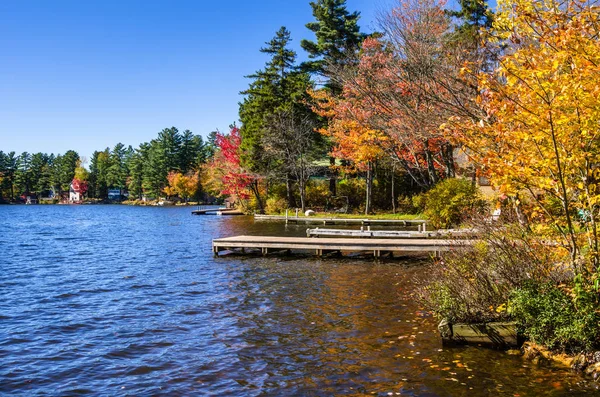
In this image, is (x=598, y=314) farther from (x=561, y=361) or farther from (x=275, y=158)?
(x=275, y=158)

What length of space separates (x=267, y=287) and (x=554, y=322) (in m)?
10.0

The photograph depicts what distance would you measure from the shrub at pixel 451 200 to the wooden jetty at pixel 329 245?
3.97 metres

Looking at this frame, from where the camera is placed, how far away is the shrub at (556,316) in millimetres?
8594

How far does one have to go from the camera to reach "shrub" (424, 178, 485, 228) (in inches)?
1019

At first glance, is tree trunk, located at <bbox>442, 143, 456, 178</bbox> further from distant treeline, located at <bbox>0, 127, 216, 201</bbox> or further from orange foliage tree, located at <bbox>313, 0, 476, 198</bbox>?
distant treeline, located at <bbox>0, 127, 216, 201</bbox>

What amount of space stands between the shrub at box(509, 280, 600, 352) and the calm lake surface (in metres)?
0.58

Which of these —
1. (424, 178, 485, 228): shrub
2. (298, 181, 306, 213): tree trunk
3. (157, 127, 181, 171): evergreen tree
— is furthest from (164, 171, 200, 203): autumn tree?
(424, 178, 485, 228): shrub

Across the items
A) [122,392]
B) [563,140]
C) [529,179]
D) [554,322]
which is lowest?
[122,392]

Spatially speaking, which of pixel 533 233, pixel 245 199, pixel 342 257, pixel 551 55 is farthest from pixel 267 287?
pixel 245 199

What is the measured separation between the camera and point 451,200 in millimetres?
26141

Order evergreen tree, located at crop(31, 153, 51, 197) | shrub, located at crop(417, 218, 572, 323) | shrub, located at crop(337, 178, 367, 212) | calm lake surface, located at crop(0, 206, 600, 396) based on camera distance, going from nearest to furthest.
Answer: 1. calm lake surface, located at crop(0, 206, 600, 396)
2. shrub, located at crop(417, 218, 572, 323)
3. shrub, located at crop(337, 178, 367, 212)
4. evergreen tree, located at crop(31, 153, 51, 197)

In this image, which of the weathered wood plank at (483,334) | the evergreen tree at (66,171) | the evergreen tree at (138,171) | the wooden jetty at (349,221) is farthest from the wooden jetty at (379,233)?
the evergreen tree at (66,171)

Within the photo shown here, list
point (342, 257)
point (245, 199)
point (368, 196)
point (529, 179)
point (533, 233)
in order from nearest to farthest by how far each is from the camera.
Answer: point (529, 179)
point (533, 233)
point (342, 257)
point (368, 196)
point (245, 199)

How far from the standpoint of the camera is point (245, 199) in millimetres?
61438
